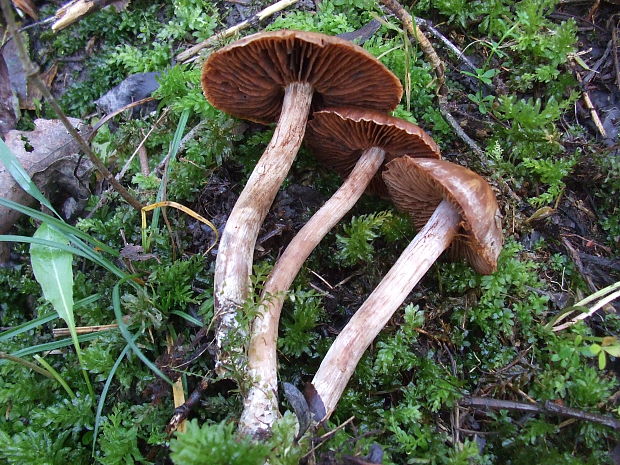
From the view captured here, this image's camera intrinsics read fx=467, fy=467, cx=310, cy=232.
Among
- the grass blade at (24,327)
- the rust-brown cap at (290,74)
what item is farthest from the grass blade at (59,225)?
the rust-brown cap at (290,74)

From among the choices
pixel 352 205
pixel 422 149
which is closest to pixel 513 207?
pixel 422 149

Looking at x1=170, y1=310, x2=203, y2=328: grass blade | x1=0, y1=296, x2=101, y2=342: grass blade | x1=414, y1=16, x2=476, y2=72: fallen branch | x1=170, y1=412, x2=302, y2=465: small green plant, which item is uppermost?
x1=414, y1=16, x2=476, y2=72: fallen branch

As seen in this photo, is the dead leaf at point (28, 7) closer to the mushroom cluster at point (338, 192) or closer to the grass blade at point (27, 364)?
the mushroom cluster at point (338, 192)

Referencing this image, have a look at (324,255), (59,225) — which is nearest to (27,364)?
(59,225)

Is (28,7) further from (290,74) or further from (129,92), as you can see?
(290,74)

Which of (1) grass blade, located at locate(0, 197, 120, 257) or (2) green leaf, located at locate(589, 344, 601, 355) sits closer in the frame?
(2) green leaf, located at locate(589, 344, 601, 355)

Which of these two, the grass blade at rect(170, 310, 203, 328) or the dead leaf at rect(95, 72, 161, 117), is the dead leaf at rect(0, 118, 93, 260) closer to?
the dead leaf at rect(95, 72, 161, 117)

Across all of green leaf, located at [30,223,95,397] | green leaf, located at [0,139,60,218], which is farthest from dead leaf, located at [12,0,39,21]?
green leaf, located at [30,223,95,397]
